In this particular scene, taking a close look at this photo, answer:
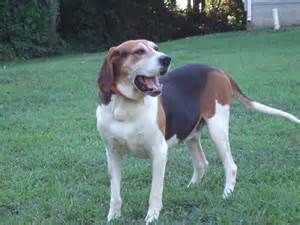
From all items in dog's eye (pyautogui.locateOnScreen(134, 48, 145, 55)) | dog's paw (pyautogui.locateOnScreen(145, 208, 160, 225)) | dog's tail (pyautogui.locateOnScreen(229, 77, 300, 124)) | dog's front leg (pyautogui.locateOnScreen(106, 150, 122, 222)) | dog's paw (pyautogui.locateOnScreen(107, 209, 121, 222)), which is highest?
dog's eye (pyautogui.locateOnScreen(134, 48, 145, 55))

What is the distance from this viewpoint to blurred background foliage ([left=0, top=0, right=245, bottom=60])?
85.6 feet

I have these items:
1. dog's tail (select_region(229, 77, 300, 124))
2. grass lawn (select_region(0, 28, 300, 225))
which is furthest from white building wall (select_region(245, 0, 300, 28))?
dog's tail (select_region(229, 77, 300, 124))

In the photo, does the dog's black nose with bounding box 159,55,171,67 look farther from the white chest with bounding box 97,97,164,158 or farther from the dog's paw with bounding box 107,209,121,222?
the dog's paw with bounding box 107,209,121,222

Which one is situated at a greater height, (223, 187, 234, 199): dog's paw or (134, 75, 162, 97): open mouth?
(134, 75, 162, 97): open mouth

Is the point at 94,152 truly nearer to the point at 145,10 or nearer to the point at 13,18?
the point at 13,18

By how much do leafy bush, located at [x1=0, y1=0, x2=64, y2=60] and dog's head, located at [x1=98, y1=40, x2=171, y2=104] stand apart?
2062cm

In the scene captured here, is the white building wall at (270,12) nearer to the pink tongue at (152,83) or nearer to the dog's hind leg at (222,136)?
the dog's hind leg at (222,136)

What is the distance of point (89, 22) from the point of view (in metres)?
31.2

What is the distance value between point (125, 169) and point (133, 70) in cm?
209

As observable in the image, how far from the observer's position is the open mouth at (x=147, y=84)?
509 cm

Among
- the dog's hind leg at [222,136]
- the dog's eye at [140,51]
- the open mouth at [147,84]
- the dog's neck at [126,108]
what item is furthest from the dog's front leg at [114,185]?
Result: the dog's hind leg at [222,136]

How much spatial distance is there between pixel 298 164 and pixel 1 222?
9.87 feet

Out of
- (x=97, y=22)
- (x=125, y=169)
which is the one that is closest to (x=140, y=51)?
(x=125, y=169)

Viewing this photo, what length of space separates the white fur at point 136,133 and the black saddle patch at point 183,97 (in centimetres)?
37
